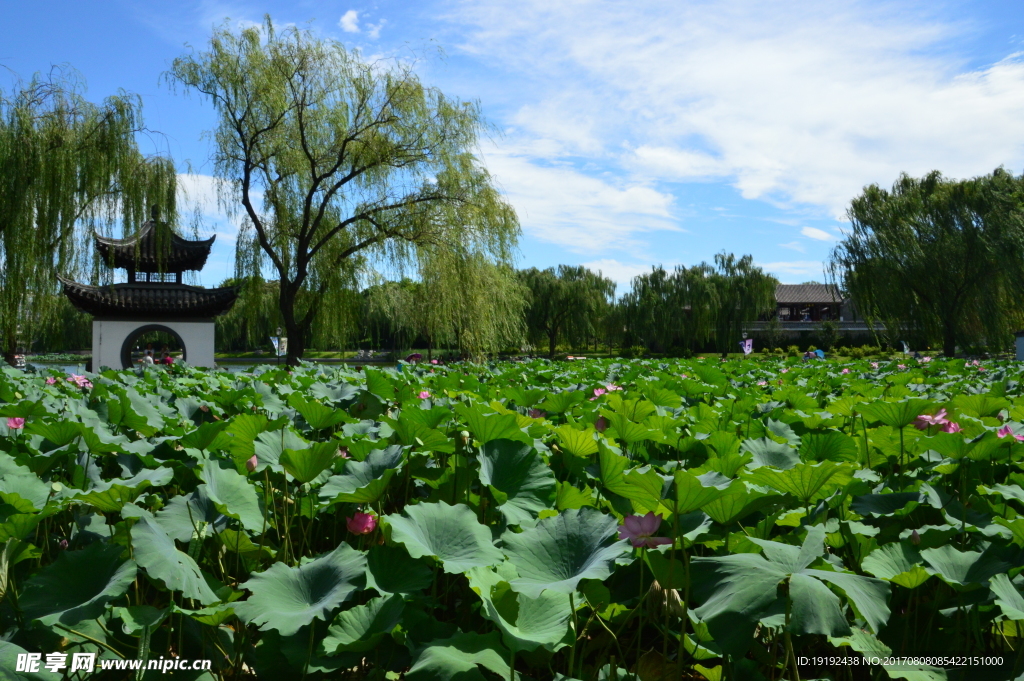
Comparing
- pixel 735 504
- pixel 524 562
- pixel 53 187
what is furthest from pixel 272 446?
pixel 53 187

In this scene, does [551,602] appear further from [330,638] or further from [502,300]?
[502,300]

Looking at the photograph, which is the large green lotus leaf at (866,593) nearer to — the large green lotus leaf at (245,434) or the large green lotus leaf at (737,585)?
the large green lotus leaf at (737,585)

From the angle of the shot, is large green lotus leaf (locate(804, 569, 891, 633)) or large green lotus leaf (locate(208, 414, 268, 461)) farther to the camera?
large green lotus leaf (locate(208, 414, 268, 461))

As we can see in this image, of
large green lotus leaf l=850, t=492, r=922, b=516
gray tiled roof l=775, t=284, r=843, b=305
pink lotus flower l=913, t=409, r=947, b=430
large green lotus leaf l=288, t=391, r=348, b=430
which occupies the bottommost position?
large green lotus leaf l=850, t=492, r=922, b=516

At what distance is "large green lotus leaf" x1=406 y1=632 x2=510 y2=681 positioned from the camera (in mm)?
732

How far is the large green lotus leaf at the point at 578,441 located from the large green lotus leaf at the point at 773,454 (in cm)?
33

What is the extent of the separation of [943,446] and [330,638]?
113cm

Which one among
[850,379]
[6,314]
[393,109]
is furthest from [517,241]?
[850,379]

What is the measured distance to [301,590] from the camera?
90cm

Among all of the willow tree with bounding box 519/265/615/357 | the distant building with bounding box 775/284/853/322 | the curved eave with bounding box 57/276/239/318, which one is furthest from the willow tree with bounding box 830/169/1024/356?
the distant building with bounding box 775/284/853/322

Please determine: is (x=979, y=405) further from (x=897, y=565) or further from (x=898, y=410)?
(x=897, y=565)

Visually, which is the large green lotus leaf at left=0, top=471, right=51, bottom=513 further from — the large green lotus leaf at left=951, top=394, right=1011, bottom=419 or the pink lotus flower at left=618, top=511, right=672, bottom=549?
the large green lotus leaf at left=951, top=394, right=1011, bottom=419

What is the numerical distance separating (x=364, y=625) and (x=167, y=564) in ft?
0.97

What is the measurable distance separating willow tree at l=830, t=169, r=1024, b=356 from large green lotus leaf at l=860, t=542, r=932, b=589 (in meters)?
20.4
